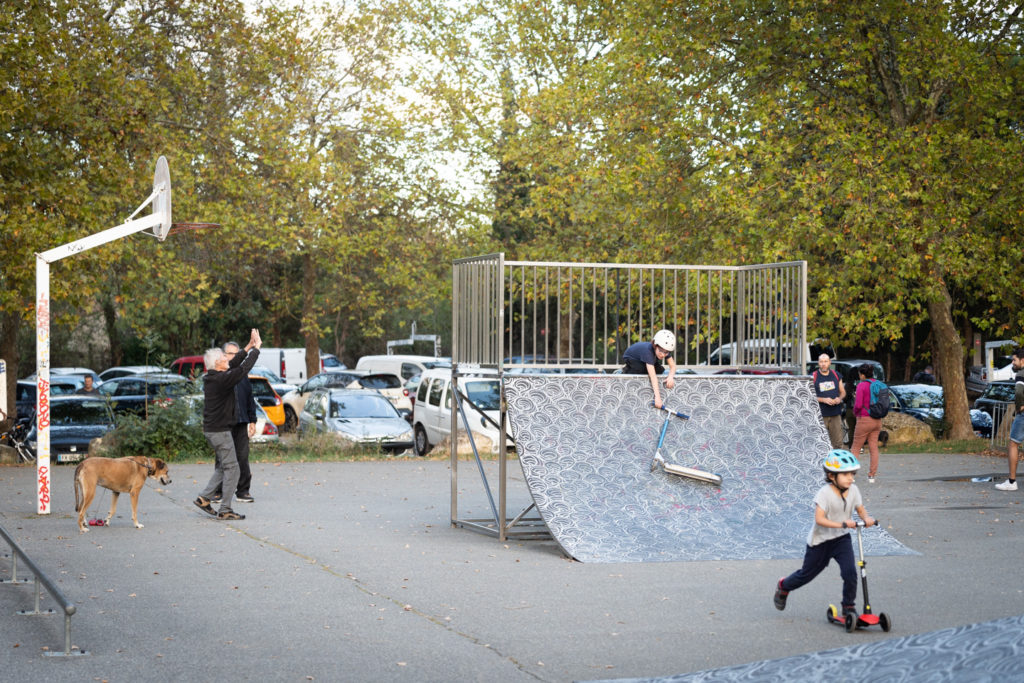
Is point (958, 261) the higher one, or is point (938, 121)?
point (938, 121)

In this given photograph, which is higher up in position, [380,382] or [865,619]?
[380,382]

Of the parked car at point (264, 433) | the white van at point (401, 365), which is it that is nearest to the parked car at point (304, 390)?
the parked car at point (264, 433)

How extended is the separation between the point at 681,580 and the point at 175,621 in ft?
13.3

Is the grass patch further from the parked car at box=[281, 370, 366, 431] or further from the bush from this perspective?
the parked car at box=[281, 370, 366, 431]

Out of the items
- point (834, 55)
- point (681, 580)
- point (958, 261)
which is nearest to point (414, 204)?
point (834, 55)

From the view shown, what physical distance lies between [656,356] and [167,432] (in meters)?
11.5

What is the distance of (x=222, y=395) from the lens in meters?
13.7

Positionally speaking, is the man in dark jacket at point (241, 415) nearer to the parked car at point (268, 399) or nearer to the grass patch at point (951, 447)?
the parked car at point (268, 399)

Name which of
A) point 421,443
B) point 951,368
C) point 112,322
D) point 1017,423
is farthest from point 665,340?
point 112,322

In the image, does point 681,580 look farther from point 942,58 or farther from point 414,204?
point 414,204

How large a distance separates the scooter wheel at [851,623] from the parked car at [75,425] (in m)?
15.6

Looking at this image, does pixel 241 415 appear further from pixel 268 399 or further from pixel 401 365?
pixel 401 365

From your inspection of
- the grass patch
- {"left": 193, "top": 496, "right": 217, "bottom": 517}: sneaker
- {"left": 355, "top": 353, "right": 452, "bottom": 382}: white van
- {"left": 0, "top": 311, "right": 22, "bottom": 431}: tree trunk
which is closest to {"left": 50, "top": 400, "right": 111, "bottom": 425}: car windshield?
{"left": 0, "top": 311, "right": 22, "bottom": 431}: tree trunk

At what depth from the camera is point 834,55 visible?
23922mm
